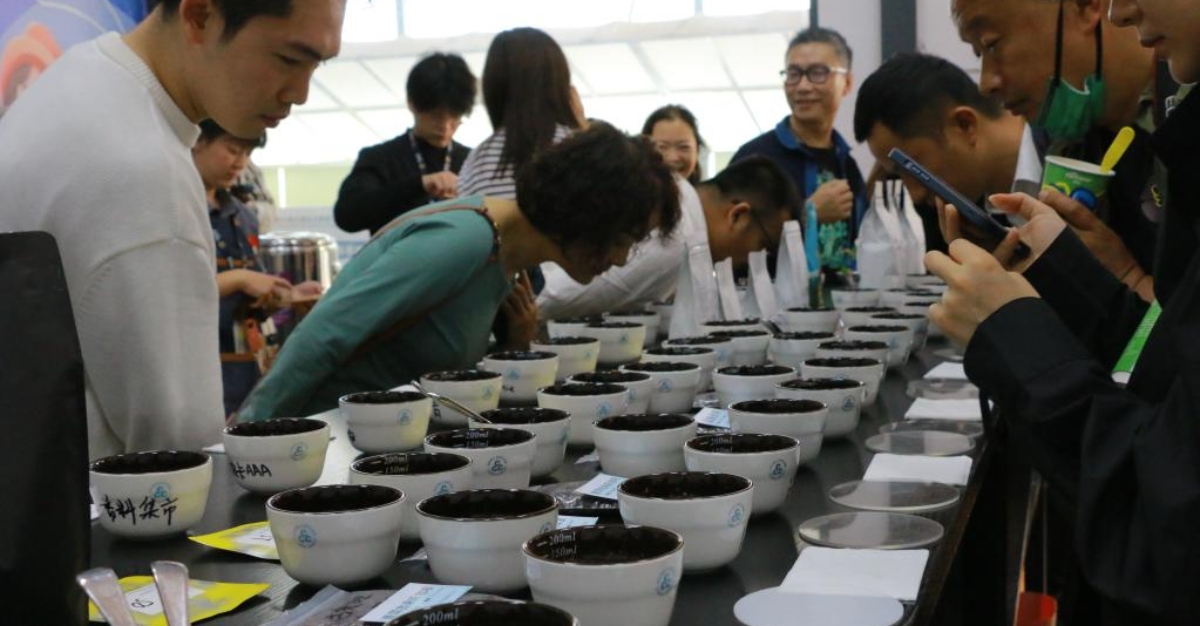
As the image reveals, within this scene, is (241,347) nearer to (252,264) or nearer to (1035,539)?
(252,264)

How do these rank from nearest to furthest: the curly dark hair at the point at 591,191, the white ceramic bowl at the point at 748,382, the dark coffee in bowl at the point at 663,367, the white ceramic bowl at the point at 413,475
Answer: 1. the white ceramic bowl at the point at 413,475
2. the white ceramic bowl at the point at 748,382
3. the dark coffee in bowl at the point at 663,367
4. the curly dark hair at the point at 591,191

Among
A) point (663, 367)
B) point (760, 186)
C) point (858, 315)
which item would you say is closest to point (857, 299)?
point (858, 315)

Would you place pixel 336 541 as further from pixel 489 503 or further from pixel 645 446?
pixel 645 446

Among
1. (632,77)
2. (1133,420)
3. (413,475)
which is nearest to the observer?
(1133,420)

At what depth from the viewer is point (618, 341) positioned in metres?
2.11

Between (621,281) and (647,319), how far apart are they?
1.38ft

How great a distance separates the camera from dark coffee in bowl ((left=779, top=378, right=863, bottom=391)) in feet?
4.75

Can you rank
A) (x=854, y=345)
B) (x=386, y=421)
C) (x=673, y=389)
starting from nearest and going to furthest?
(x=386, y=421), (x=673, y=389), (x=854, y=345)

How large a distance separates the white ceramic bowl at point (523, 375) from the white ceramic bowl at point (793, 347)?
1.34 feet

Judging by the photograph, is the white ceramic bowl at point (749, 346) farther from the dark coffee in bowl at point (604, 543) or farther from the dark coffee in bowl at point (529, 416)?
the dark coffee in bowl at point (604, 543)

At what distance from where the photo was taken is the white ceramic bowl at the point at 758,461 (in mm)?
1029

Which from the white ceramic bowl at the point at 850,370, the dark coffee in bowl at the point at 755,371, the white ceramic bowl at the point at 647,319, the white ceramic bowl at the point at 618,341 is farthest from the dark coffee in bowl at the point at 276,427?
the white ceramic bowl at the point at 647,319

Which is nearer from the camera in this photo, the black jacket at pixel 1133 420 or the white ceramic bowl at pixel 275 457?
the black jacket at pixel 1133 420

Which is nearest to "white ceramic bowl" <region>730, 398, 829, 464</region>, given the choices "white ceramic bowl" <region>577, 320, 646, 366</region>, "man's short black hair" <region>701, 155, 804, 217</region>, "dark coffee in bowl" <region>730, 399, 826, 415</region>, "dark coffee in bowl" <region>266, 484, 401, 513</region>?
"dark coffee in bowl" <region>730, 399, 826, 415</region>
